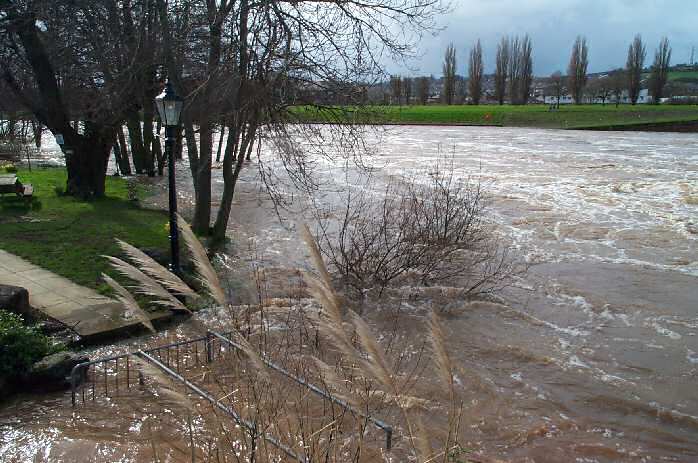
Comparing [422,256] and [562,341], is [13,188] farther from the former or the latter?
[562,341]

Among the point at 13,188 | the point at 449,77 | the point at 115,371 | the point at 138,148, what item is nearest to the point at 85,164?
the point at 13,188

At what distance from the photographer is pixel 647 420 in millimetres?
7250

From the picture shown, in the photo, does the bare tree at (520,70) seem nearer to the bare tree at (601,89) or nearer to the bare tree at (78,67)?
the bare tree at (601,89)

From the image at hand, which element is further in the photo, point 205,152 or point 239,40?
point 205,152

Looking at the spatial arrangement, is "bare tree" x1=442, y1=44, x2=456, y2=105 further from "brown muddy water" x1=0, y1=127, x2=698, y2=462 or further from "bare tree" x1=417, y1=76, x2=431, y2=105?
"brown muddy water" x1=0, y1=127, x2=698, y2=462

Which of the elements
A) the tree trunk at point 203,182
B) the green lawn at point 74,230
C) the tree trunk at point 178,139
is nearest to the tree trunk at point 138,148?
the tree trunk at point 178,139

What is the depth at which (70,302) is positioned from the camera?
904 centimetres

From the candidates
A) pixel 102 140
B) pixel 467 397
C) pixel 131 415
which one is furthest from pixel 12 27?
pixel 467 397

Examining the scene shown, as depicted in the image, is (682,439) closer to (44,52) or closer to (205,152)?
(205,152)

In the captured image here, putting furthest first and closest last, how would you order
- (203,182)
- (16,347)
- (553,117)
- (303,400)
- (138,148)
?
(553,117) < (138,148) < (203,182) < (16,347) < (303,400)

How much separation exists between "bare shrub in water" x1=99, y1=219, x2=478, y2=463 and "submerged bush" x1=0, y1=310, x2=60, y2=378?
47.0 inches

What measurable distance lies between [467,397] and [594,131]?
2256 inches

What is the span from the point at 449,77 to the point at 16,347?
321 ft

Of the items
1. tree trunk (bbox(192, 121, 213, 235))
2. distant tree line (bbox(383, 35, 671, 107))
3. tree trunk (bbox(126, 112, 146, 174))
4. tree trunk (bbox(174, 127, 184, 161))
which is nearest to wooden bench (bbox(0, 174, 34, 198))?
tree trunk (bbox(174, 127, 184, 161))
